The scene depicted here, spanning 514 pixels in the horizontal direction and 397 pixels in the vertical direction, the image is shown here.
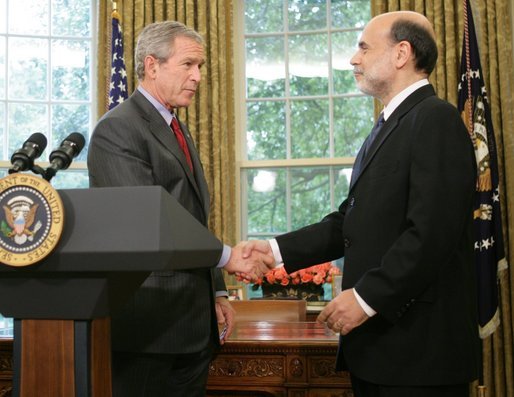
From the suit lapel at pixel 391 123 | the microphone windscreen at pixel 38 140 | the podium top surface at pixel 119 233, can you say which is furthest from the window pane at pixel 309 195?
the podium top surface at pixel 119 233

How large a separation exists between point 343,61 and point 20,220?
4.93m

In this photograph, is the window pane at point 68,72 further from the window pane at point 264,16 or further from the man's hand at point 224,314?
the man's hand at point 224,314

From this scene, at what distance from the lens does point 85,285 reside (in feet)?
4.60

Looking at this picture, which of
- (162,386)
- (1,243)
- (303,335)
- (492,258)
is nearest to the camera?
(1,243)

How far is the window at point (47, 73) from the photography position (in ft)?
19.9

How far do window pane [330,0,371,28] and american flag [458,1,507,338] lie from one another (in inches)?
46.8

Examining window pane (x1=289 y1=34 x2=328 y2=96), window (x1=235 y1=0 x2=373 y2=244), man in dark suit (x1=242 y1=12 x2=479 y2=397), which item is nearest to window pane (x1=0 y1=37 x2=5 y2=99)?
window (x1=235 y1=0 x2=373 y2=244)

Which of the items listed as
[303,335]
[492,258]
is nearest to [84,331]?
[303,335]

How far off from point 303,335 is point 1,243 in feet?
6.79

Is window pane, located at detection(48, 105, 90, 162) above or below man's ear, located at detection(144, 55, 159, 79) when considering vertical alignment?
above

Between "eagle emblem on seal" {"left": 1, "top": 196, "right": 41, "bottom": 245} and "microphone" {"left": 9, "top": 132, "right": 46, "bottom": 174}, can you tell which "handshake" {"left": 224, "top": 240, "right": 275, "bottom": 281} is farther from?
"eagle emblem on seal" {"left": 1, "top": 196, "right": 41, "bottom": 245}

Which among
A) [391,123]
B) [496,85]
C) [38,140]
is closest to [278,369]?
[391,123]

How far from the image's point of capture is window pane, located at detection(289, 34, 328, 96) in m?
6.03

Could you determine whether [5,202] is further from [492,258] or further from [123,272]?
[492,258]
